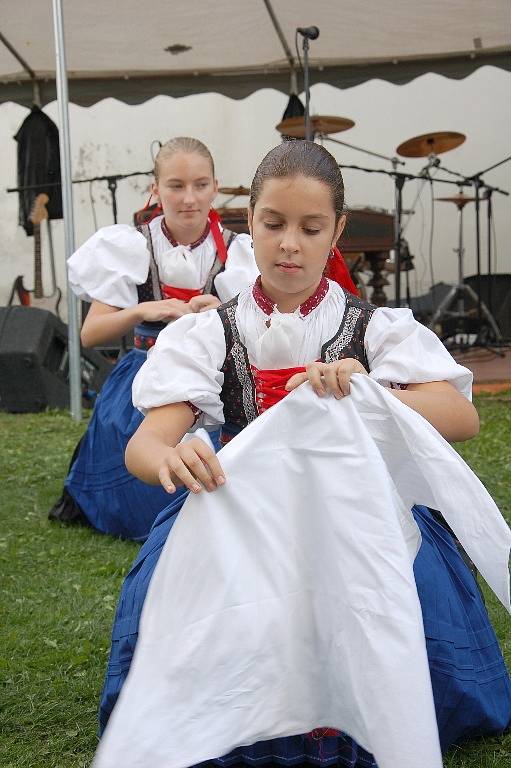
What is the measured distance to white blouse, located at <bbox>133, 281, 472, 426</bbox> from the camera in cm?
171

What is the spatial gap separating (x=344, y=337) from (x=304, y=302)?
10cm

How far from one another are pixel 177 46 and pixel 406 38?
1876mm

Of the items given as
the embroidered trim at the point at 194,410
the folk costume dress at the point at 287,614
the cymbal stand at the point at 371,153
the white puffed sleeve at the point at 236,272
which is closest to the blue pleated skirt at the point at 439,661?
the folk costume dress at the point at 287,614

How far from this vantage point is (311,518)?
1.45 m

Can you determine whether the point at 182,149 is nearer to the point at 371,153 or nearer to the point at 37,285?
the point at 37,285

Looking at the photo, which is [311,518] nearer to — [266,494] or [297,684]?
[266,494]

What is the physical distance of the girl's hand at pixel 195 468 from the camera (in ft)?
4.63

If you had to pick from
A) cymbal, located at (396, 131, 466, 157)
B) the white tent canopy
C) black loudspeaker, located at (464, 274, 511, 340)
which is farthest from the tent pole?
black loudspeaker, located at (464, 274, 511, 340)

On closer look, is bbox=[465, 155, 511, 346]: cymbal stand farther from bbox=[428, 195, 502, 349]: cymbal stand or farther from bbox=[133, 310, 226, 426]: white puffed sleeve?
bbox=[133, 310, 226, 426]: white puffed sleeve

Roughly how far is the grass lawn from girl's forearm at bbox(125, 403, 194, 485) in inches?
25.1

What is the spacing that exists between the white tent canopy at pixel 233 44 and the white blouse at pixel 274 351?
5.70m

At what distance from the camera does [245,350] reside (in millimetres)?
1804

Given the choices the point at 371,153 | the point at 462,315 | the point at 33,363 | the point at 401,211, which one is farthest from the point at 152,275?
the point at 371,153

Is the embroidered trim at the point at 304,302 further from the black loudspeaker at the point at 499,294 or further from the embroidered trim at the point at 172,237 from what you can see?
the black loudspeaker at the point at 499,294
